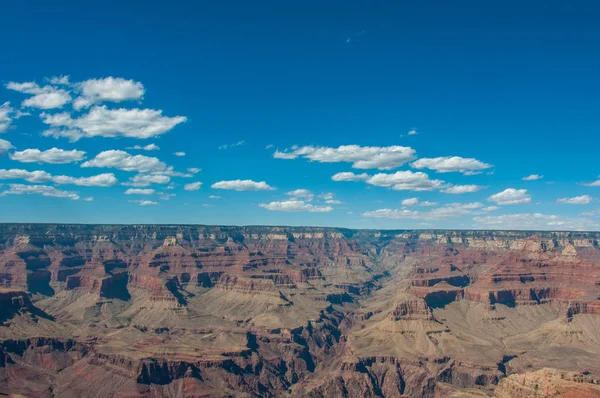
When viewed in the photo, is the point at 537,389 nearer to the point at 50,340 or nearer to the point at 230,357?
the point at 230,357

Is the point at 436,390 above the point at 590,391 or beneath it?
beneath

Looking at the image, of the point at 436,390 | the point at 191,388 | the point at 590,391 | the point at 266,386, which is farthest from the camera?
the point at 266,386

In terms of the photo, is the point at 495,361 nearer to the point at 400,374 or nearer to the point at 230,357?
the point at 400,374

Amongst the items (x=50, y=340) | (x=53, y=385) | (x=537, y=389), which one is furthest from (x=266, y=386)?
(x=537, y=389)

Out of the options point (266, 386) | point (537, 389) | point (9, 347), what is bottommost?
point (266, 386)

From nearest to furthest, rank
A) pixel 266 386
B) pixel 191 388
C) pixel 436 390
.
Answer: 1. pixel 191 388
2. pixel 436 390
3. pixel 266 386

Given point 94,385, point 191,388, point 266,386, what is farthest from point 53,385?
point 266,386

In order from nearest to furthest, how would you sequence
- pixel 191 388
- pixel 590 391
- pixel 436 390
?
pixel 590 391 < pixel 191 388 < pixel 436 390

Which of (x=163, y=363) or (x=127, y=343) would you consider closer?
(x=163, y=363)

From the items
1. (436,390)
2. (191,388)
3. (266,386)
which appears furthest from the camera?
(266,386)
